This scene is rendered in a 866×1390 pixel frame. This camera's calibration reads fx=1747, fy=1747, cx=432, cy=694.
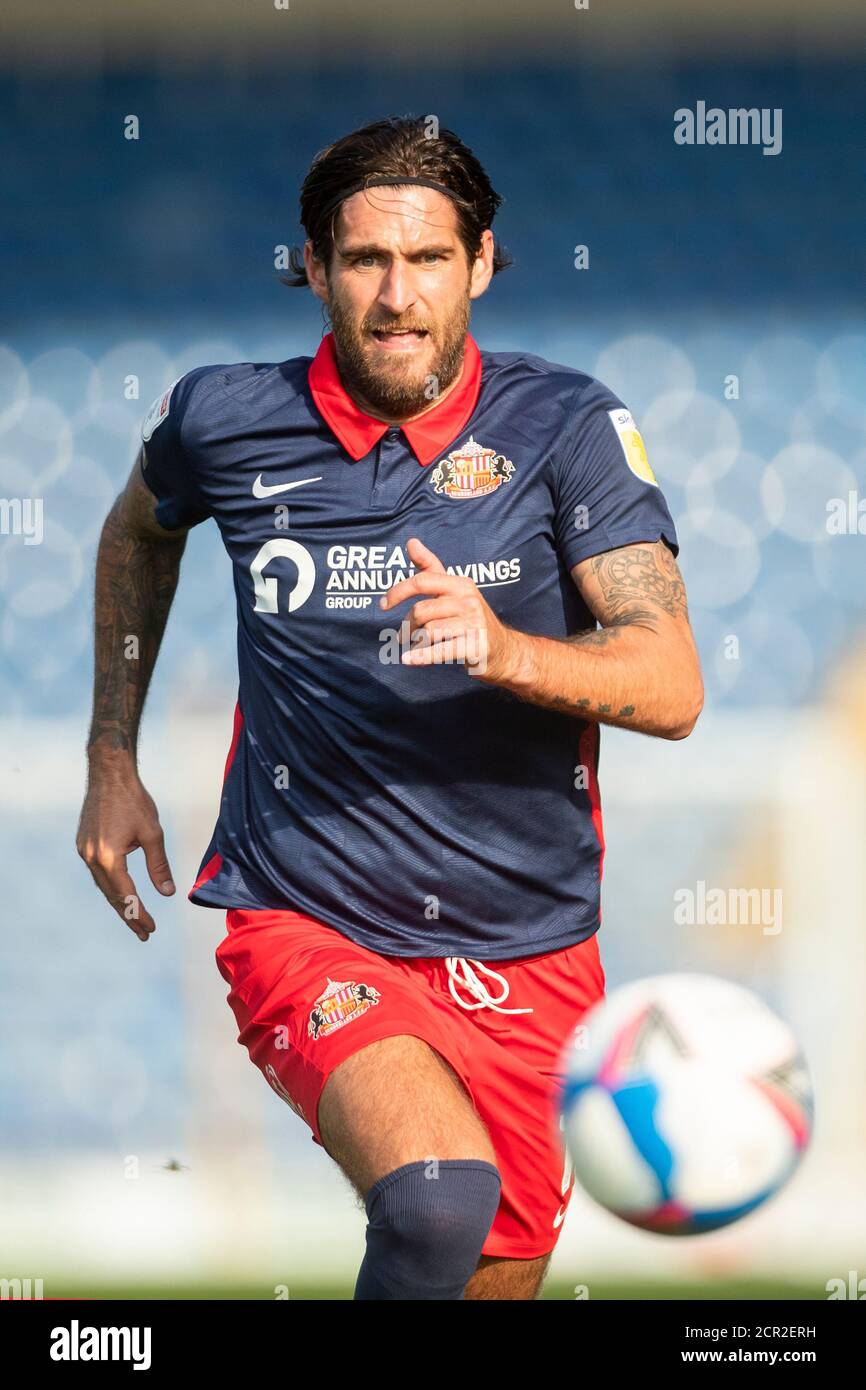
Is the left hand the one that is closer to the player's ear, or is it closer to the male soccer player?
the male soccer player

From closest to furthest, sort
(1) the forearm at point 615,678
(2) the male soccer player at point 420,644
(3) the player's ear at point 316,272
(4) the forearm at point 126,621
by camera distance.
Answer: (1) the forearm at point 615,678
(2) the male soccer player at point 420,644
(3) the player's ear at point 316,272
(4) the forearm at point 126,621

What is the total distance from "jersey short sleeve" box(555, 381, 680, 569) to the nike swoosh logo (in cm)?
41

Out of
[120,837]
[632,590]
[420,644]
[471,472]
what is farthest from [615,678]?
[120,837]

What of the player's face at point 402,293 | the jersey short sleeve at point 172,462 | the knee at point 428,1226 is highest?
the player's face at point 402,293

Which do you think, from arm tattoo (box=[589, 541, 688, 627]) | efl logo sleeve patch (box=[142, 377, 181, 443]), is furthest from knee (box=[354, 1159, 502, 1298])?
efl logo sleeve patch (box=[142, 377, 181, 443])

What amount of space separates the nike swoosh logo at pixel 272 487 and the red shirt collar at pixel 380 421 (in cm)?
9

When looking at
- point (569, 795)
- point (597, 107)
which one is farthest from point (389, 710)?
point (597, 107)

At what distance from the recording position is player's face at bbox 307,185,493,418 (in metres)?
2.75

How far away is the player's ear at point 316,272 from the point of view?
2.92 metres

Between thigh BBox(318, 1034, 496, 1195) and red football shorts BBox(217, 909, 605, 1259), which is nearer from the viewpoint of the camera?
thigh BBox(318, 1034, 496, 1195)

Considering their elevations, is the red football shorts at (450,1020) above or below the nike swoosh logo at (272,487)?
below

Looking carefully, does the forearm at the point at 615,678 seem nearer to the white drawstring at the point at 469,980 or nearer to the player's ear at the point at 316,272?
the white drawstring at the point at 469,980

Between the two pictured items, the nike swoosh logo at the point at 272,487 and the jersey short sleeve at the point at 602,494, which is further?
the nike swoosh logo at the point at 272,487

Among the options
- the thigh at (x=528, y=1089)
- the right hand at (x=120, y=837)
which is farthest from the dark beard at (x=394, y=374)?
the thigh at (x=528, y=1089)
